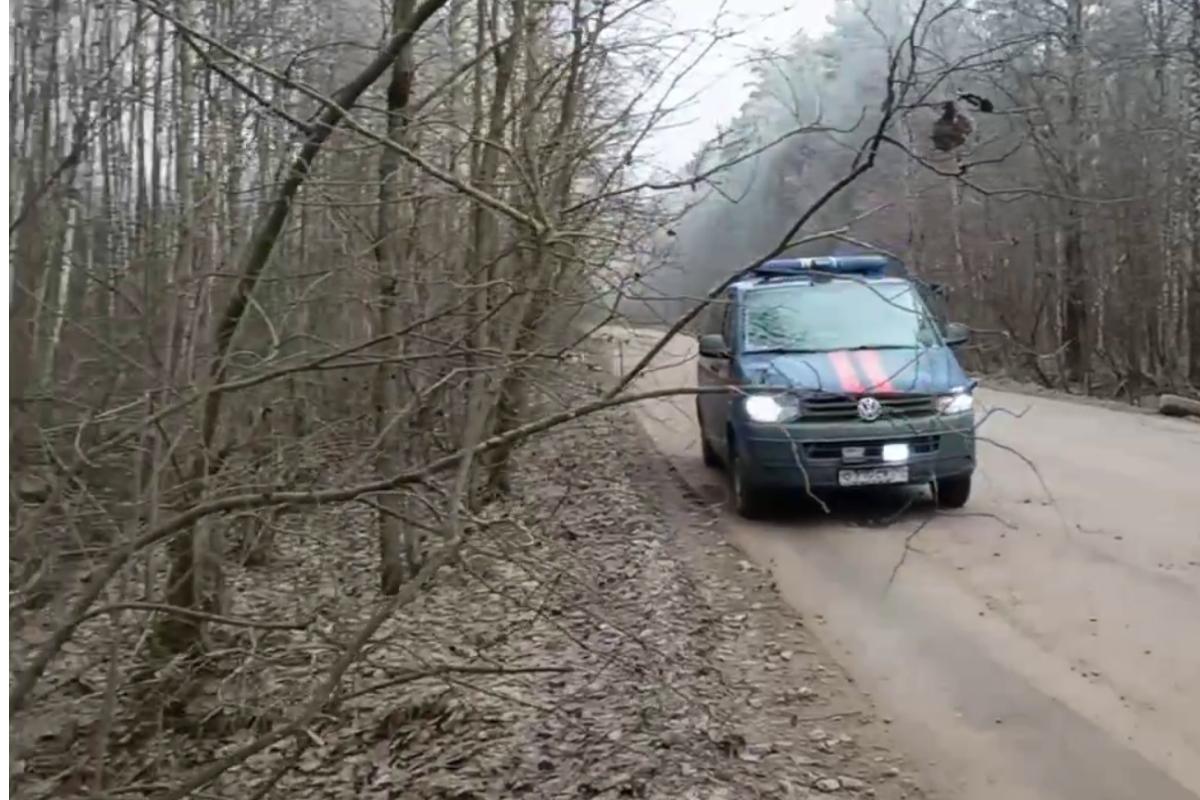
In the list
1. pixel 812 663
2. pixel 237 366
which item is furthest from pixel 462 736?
pixel 237 366

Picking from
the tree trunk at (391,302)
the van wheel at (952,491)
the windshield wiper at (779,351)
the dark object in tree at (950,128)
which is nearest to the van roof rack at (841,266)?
the windshield wiper at (779,351)

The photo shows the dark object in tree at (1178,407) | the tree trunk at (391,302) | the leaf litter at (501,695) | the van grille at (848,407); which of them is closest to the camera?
the leaf litter at (501,695)

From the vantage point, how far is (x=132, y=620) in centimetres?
409

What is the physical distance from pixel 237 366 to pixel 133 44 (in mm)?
1211

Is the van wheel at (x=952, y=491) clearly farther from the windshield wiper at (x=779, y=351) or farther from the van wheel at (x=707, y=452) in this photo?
the van wheel at (x=707, y=452)

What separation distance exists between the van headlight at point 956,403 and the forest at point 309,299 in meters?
2.31

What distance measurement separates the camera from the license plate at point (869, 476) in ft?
29.9

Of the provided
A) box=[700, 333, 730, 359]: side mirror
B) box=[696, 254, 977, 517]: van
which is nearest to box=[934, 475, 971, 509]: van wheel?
box=[696, 254, 977, 517]: van

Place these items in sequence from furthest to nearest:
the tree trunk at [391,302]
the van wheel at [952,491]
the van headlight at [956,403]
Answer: the van wheel at [952,491] < the van headlight at [956,403] < the tree trunk at [391,302]

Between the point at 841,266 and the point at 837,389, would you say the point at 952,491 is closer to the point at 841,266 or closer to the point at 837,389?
the point at 837,389

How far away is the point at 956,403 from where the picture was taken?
9016 millimetres

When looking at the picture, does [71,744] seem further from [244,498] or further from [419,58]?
[419,58]

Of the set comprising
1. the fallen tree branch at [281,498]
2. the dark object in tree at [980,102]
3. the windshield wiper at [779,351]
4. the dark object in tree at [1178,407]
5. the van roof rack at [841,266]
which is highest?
the dark object in tree at [980,102]

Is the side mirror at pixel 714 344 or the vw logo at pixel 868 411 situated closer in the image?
the vw logo at pixel 868 411
